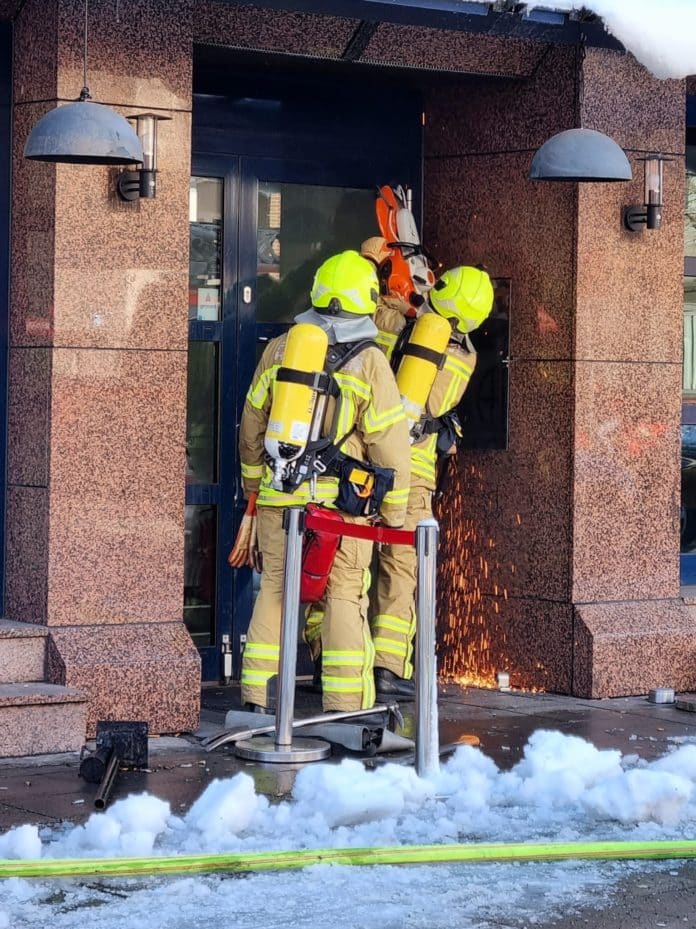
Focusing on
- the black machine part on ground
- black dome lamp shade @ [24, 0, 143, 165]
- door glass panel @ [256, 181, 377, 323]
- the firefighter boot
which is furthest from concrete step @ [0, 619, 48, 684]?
door glass panel @ [256, 181, 377, 323]

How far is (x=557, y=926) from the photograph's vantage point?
5.53 m

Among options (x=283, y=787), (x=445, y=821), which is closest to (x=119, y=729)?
(x=283, y=787)

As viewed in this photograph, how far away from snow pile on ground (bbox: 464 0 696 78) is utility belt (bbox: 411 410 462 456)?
2239 mm

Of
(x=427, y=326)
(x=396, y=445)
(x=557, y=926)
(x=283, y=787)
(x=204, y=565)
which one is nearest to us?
(x=557, y=926)

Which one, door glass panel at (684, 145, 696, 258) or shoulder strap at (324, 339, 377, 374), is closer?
shoulder strap at (324, 339, 377, 374)

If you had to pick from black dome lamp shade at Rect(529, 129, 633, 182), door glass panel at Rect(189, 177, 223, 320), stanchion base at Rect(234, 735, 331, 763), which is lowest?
stanchion base at Rect(234, 735, 331, 763)

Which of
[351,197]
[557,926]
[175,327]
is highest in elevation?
[351,197]

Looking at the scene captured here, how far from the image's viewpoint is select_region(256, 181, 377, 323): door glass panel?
1005 centimetres

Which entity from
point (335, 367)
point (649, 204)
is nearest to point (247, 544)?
point (335, 367)

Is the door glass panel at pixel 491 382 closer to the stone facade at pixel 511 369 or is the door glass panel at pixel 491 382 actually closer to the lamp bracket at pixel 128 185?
the stone facade at pixel 511 369

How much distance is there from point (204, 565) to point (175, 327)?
1.86m

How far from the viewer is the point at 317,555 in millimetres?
8234

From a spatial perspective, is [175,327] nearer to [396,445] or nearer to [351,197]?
[396,445]

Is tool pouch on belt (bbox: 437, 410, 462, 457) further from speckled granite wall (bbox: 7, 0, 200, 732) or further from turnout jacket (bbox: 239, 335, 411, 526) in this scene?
speckled granite wall (bbox: 7, 0, 200, 732)
